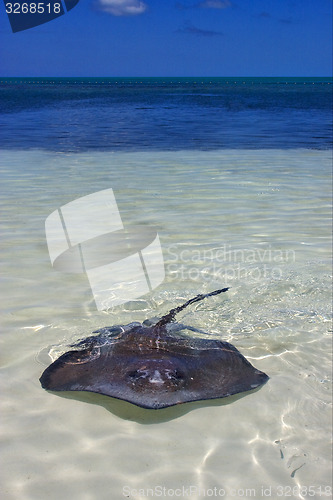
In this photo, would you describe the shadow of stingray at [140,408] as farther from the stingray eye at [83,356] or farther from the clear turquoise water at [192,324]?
the stingray eye at [83,356]

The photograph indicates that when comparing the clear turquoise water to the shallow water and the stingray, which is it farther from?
the stingray

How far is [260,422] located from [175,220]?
160 inches

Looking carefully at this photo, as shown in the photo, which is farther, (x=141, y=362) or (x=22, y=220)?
(x=22, y=220)

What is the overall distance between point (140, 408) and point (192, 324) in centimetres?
123

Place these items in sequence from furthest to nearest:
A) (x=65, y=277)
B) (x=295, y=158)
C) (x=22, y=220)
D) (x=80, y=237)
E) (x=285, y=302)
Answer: (x=295, y=158), (x=22, y=220), (x=80, y=237), (x=65, y=277), (x=285, y=302)

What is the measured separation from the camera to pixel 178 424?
287 cm

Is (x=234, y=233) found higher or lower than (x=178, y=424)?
lower

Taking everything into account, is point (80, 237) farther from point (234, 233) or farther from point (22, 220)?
point (234, 233)

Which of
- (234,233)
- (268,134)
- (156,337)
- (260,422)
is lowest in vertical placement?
(268,134)

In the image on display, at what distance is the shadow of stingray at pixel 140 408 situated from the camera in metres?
2.89

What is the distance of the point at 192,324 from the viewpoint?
13.4ft

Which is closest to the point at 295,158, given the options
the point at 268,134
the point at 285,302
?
the point at 268,134
